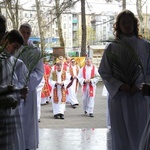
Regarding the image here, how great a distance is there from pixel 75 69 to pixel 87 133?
6.63 m

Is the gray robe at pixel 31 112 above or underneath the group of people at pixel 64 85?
above

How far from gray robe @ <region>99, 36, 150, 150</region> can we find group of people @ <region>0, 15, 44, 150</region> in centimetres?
78

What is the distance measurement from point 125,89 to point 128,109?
9.3 inches

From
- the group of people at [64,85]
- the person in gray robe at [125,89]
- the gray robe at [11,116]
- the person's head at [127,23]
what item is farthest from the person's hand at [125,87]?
the group of people at [64,85]

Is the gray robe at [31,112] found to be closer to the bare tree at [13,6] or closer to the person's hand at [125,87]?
the person's hand at [125,87]

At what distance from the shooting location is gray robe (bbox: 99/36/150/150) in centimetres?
380

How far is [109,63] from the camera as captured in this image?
386cm

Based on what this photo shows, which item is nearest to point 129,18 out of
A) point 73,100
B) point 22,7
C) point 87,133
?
point 87,133

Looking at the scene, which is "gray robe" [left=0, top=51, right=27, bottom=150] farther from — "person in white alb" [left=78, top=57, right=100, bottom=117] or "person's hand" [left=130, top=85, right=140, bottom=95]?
"person in white alb" [left=78, top=57, right=100, bottom=117]

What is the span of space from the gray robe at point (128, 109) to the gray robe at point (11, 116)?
87 cm

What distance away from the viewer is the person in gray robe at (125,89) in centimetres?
373

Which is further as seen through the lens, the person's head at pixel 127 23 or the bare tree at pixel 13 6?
the bare tree at pixel 13 6

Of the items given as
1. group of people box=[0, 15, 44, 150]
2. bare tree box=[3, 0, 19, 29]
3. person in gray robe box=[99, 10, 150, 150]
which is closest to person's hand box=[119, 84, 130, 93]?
person in gray robe box=[99, 10, 150, 150]

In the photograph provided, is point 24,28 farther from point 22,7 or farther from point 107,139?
point 22,7
